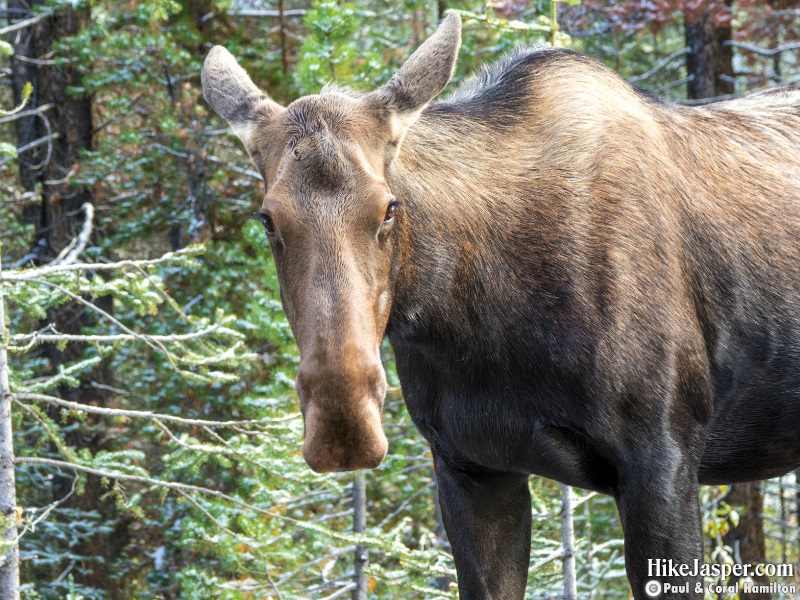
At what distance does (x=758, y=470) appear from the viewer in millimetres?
3924

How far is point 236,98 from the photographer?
129 inches

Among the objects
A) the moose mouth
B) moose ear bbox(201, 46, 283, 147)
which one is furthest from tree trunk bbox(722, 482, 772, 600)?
the moose mouth

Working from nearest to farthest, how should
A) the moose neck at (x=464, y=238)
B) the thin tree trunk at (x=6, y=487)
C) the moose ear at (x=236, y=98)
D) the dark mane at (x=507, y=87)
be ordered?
1. the moose ear at (x=236, y=98)
2. the moose neck at (x=464, y=238)
3. the dark mane at (x=507, y=87)
4. the thin tree trunk at (x=6, y=487)

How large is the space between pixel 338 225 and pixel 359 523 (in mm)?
5198

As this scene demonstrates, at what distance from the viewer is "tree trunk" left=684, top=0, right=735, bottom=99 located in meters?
11.5

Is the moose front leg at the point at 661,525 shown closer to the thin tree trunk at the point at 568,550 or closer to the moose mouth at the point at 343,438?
the moose mouth at the point at 343,438

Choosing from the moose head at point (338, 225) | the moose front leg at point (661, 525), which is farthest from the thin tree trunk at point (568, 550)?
the moose head at point (338, 225)

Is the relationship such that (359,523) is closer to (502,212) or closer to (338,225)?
(502,212)

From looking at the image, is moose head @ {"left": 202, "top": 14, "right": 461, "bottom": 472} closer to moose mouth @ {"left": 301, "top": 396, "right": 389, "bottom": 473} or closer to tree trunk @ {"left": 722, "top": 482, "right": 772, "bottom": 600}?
moose mouth @ {"left": 301, "top": 396, "right": 389, "bottom": 473}

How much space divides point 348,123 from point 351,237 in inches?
16.9

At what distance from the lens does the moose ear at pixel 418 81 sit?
10.2 feet

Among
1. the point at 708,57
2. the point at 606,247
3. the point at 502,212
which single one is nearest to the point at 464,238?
the point at 502,212

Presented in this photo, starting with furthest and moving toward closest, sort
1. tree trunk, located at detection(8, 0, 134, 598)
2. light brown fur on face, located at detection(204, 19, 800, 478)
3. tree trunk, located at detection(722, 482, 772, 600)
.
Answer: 1. tree trunk, located at detection(8, 0, 134, 598)
2. tree trunk, located at detection(722, 482, 772, 600)
3. light brown fur on face, located at detection(204, 19, 800, 478)

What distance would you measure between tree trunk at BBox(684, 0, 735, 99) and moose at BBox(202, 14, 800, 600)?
26.5 feet
